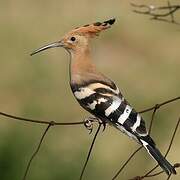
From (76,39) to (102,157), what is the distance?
2242 millimetres

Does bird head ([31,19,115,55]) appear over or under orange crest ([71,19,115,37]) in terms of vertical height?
under

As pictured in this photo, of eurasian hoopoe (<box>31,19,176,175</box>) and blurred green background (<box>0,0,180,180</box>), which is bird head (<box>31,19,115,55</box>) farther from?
blurred green background (<box>0,0,180,180</box>)

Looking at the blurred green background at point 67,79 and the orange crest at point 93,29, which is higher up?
the orange crest at point 93,29

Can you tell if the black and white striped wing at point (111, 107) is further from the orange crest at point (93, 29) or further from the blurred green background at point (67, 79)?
the blurred green background at point (67, 79)

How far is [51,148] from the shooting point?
19.5 ft

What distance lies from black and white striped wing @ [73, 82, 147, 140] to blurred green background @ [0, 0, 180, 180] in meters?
1.63

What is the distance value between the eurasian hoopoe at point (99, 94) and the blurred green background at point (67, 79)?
1513mm

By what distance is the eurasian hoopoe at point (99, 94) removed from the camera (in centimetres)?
348

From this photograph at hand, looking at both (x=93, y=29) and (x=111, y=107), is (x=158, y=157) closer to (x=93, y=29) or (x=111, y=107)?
(x=111, y=107)

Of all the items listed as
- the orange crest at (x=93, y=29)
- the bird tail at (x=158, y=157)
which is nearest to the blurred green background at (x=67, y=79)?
the orange crest at (x=93, y=29)

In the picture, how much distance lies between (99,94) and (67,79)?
162 inches

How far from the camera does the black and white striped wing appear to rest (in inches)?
138

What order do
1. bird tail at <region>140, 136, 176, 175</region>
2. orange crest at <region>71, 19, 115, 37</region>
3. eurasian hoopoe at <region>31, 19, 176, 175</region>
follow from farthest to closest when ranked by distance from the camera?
orange crest at <region>71, 19, 115, 37</region> → eurasian hoopoe at <region>31, 19, 176, 175</region> → bird tail at <region>140, 136, 176, 175</region>

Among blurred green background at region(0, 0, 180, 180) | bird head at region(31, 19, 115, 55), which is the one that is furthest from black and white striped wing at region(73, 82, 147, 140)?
blurred green background at region(0, 0, 180, 180)
